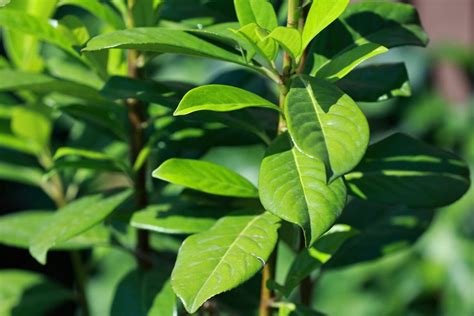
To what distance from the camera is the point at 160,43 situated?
0.87 meters

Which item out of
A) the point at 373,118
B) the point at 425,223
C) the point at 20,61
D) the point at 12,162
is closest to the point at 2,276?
the point at 12,162

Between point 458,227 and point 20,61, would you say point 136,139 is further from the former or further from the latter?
point 458,227

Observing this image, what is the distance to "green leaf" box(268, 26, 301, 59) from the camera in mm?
856

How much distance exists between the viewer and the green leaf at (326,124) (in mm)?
774

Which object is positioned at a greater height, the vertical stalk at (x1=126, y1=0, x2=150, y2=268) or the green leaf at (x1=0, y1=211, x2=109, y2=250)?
the vertical stalk at (x1=126, y1=0, x2=150, y2=268)

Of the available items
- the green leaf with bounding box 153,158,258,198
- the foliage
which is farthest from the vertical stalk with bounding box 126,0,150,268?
the green leaf with bounding box 153,158,258,198

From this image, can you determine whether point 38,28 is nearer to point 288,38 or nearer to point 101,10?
point 101,10

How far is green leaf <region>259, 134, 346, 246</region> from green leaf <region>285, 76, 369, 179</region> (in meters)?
0.04

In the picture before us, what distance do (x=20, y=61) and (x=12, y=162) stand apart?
205 mm

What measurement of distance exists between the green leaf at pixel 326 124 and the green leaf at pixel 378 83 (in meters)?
0.18

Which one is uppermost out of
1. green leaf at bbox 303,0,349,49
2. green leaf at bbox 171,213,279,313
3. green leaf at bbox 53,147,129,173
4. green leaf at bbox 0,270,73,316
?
green leaf at bbox 303,0,349,49

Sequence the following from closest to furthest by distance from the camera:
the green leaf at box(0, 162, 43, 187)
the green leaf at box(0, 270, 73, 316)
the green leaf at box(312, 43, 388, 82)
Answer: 1. the green leaf at box(312, 43, 388, 82)
2. the green leaf at box(0, 270, 73, 316)
3. the green leaf at box(0, 162, 43, 187)

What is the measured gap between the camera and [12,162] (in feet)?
4.87

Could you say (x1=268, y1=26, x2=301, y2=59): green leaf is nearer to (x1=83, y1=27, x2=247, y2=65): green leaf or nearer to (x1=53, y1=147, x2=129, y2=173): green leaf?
(x1=83, y1=27, x2=247, y2=65): green leaf
